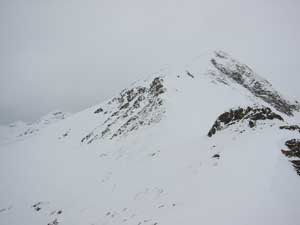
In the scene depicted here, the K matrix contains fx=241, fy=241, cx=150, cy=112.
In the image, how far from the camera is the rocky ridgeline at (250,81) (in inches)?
2665

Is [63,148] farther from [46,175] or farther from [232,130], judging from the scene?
[232,130]

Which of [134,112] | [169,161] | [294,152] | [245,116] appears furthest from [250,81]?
[294,152]

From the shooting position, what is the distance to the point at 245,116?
71.1ft

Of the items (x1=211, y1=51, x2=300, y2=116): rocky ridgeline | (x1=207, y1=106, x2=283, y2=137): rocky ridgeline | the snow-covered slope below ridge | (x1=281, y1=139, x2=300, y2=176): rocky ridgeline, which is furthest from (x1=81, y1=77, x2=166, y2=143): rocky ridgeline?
(x1=281, y1=139, x2=300, y2=176): rocky ridgeline

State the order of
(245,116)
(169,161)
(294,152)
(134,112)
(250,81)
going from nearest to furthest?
1. (294,152)
2. (245,116)
3. (169,161)
4. (134,112)
5. (250,81)

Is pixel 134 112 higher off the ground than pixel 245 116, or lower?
higher

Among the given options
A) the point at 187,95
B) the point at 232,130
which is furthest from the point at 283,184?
the point at 187,95

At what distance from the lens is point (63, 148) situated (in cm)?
6103

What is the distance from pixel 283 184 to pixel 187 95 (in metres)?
40.7

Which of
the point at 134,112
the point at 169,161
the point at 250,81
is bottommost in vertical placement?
the point at 169,161

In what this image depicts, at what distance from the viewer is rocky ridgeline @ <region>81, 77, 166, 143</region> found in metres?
47.4

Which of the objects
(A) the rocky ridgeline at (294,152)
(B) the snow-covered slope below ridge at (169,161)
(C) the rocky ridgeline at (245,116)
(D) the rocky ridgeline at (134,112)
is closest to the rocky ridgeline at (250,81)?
(B) the snow-covered slope below ridge at (169,161)

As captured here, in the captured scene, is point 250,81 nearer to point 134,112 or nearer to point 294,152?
point 134,112

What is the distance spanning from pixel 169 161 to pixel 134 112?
28.9 m
